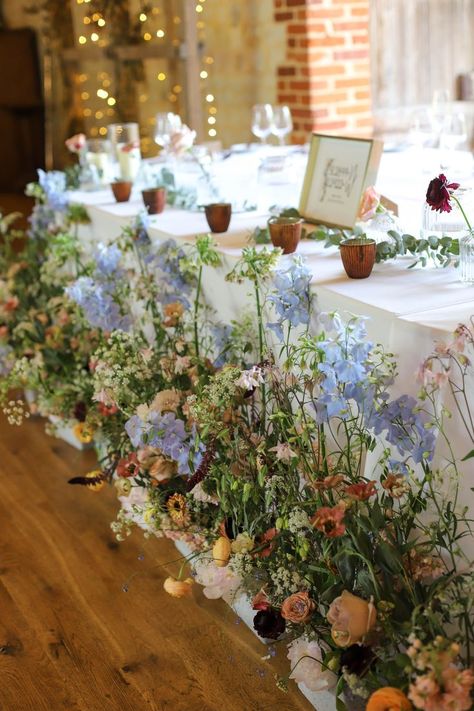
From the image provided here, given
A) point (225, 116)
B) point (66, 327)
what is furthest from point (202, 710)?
point (225, 116)

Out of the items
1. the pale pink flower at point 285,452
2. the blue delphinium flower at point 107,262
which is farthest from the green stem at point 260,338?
the blue delphinium flower at point 107,262

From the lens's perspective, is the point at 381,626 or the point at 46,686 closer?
the point at 381,626

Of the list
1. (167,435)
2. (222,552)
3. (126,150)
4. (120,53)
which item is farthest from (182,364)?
(120,53)

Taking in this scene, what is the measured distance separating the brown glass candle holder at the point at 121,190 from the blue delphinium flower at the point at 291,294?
1.44 metres

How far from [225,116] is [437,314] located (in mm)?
4844

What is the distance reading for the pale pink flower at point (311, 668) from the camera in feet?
5.78

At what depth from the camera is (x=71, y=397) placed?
310 cm

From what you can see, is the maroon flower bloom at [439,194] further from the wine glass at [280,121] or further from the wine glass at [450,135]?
the wine glass at [280,121]

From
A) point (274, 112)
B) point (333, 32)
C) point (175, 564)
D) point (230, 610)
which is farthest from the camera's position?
point (333, 32)

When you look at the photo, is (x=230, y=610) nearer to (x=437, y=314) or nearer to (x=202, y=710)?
(x=202, y=710)

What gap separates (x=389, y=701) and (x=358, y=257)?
967 mm

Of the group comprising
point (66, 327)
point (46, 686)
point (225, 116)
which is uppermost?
point (225, 116)

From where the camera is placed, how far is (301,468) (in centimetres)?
190

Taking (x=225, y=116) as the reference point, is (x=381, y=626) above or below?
below
